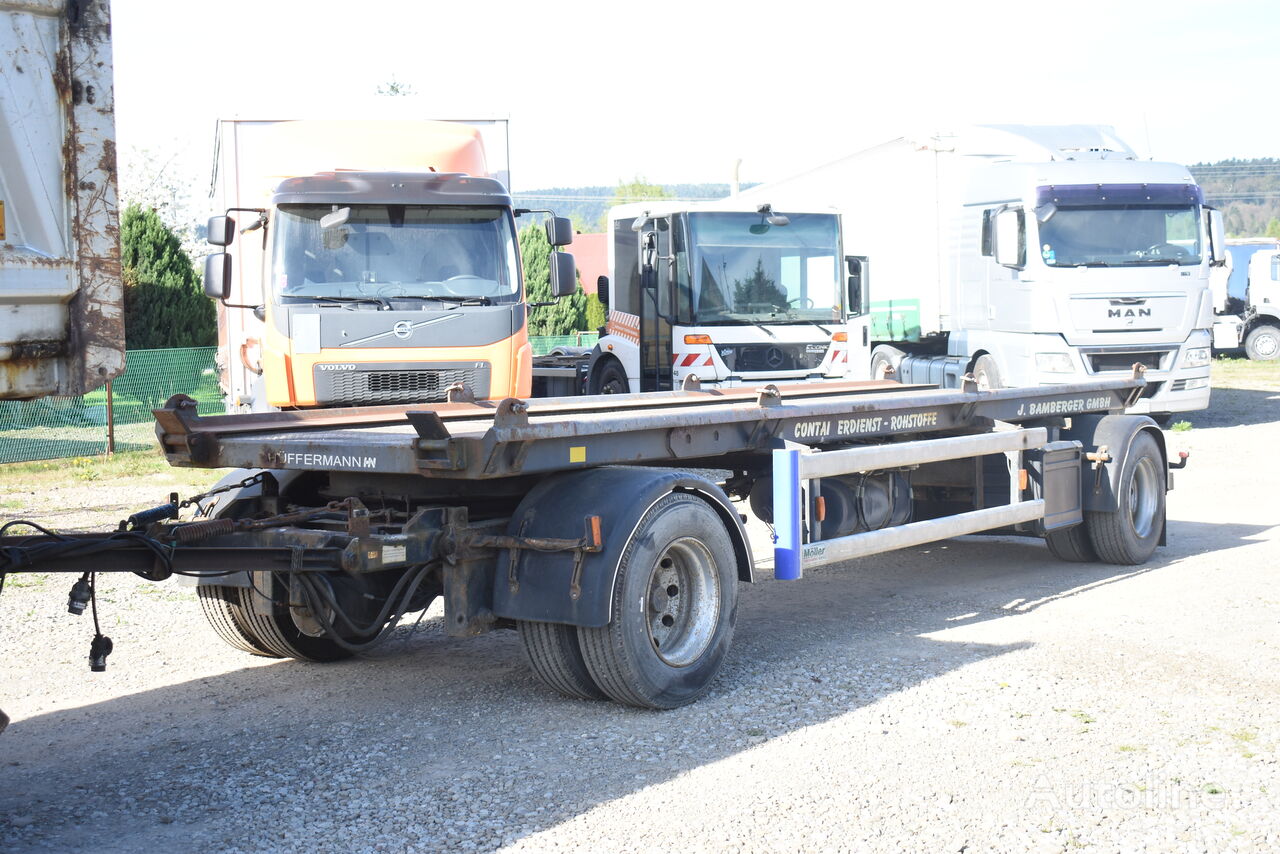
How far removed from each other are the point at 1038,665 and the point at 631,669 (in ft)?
7.25

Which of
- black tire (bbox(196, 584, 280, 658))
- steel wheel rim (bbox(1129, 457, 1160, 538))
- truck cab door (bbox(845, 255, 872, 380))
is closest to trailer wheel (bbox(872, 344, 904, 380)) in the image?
truck cab door (bbox(845, 255, 872, 380))

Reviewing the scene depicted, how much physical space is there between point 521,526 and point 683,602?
3.14 ft

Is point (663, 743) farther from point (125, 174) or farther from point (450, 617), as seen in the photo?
point (125, 174)

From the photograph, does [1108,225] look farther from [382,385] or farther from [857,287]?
[382,385]

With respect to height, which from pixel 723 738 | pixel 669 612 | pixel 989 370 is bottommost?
pixel 723 738

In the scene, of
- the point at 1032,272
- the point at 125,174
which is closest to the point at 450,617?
the point at 1032,272

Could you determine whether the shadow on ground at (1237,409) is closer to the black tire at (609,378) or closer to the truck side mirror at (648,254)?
the black tire at (609,378)

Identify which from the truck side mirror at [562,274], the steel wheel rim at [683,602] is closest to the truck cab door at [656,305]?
the truck side mirror at [562,274]

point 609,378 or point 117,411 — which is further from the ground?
point 609,378

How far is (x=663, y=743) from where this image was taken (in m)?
5.49

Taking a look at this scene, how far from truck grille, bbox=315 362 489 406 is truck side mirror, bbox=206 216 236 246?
5.65ft

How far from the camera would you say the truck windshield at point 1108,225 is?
56.2 feet

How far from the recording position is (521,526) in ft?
19.1

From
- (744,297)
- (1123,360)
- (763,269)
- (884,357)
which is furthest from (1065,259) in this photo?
(884,357)
